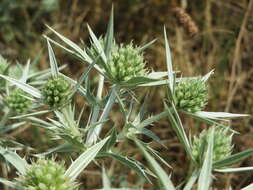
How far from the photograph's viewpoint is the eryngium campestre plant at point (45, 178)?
1050 millimetres

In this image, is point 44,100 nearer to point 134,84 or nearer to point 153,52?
point 134,84

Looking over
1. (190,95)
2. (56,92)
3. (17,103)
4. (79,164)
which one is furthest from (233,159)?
(17,103)

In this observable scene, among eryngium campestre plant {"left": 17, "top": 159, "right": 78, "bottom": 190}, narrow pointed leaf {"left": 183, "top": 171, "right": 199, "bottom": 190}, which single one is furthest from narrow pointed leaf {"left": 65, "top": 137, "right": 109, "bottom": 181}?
narrow pointed leaf {"left": 183, "top": 171, "right": 199, "bottom": 190}

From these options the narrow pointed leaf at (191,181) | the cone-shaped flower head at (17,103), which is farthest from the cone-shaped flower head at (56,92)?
the narrow pointed leaf at (191,181)

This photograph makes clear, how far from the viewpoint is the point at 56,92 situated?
1273 mm

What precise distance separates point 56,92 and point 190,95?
469 millimetres

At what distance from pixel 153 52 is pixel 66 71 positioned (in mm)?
761

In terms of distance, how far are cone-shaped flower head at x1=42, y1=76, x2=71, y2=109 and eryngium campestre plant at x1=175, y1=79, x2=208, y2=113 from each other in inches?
15.7

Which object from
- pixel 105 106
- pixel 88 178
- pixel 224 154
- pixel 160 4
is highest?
pixel 160 4

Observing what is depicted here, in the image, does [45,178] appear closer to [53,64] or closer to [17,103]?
[53,64]

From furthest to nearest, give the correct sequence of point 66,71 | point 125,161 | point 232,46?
point 66,71, point 232,46, point 125,161

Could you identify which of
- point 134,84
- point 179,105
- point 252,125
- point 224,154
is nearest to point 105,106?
point 134,84

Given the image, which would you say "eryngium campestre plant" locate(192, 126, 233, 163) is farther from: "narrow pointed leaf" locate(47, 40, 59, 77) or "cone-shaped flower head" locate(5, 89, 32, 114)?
"cone-shaped flower head" locate(5, 89, 32, 114)

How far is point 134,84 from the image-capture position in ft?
4.43
